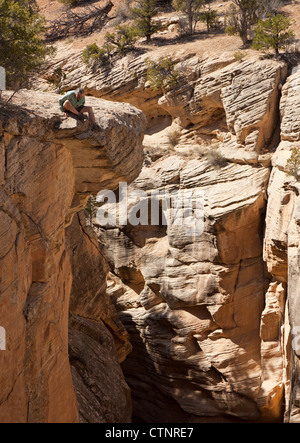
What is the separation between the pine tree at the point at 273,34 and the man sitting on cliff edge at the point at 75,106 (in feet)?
40.0

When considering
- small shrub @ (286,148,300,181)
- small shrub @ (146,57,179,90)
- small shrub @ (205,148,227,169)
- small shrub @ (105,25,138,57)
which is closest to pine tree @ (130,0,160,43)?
small shrub @ (105,25,138,57)

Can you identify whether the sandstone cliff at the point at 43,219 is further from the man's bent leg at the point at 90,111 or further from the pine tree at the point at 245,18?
the pine tree at the point at 245,18

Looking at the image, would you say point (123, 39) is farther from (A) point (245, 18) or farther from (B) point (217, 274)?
(B) point (217, 274)

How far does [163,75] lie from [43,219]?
46.1 ft

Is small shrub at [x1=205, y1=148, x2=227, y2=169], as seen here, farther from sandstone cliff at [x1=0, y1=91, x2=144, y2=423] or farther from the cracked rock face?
sandstone cliff at [x1=0, y1=91, x2=144, y2=423]

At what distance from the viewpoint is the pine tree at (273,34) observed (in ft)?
64.1

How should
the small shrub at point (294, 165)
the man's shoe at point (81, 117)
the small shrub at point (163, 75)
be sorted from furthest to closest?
the small shrub at point (163, 75), the small shrub at point (294, 165), the man's shoe at point (81, 117)

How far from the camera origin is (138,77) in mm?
22969

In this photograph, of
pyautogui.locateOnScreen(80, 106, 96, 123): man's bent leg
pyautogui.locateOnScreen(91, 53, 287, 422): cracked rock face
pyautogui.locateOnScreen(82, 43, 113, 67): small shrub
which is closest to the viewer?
pyautogui.locateOnScreen(80, 106, 96, 123): man's bent leg

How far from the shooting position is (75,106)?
9727 millimetres

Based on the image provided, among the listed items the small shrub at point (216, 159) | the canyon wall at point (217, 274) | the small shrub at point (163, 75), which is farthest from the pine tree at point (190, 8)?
the small shrub at point (216, 159)

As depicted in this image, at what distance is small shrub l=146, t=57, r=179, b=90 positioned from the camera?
21.7 m

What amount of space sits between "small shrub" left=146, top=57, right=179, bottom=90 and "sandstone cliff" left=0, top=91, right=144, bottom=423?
10.6 m

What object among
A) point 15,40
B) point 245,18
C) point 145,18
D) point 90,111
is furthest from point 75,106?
point 145,18
